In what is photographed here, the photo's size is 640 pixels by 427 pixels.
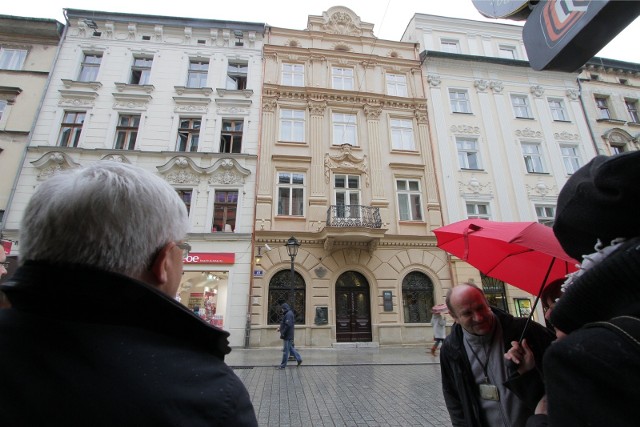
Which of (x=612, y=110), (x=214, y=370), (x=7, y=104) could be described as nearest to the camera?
(x=214, y=370)

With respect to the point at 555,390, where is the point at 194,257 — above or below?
above

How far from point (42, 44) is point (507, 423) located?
23.6 metres

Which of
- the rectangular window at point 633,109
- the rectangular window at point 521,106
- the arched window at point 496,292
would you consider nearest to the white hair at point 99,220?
the arched window at point 496,292

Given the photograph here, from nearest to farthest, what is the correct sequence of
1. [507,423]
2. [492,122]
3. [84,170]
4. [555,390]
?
[555,390], [84,170], [507,423], [492,122]

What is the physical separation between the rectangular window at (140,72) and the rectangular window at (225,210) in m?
7.65

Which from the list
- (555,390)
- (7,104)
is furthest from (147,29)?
(555,390)

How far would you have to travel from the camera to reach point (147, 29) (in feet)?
56.7

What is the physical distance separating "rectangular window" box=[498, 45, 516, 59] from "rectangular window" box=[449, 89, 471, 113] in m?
4.79

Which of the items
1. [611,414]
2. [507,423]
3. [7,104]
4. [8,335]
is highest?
[7,104]

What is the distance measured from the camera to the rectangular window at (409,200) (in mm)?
15508

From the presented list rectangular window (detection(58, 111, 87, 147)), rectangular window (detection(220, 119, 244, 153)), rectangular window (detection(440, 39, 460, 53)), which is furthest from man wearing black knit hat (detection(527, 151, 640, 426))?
rectangular window (detection(440, 39, 460, 53))

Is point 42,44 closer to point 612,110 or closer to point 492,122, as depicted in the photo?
point 492,122

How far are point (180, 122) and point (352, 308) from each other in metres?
12.2

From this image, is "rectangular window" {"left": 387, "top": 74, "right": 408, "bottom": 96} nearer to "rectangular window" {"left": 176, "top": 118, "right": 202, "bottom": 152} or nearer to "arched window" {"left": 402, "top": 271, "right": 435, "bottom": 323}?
"arched window" {"left": 402, "top": 271, "right": 435, "bottom": 323}
